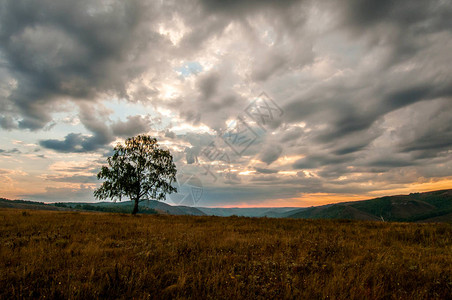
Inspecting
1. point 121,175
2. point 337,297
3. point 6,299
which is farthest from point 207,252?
point 121,175

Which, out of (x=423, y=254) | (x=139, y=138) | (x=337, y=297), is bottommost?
(x=423, y=254)

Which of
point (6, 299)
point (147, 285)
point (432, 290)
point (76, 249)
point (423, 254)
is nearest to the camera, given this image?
point (6, 299)

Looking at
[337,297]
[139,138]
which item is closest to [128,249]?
[337,297]

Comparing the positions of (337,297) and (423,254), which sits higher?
(337,297)

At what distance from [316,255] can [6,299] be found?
7620 millimetres

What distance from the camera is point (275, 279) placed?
4.71 m

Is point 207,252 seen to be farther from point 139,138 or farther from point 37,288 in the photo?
point 139,138

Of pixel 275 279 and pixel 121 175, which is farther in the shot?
pixel 121 175

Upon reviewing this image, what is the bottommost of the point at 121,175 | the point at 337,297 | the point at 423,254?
the point at 423,254

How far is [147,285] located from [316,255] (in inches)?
211

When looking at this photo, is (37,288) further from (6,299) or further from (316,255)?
(316,255)

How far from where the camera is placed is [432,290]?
465 cm

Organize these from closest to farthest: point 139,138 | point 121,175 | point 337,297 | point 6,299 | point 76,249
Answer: point 6,299, point 337,297, point 76,249, point 121,175, point 139,138

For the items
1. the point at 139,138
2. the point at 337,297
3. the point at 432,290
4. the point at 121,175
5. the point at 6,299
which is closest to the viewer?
the point at 6,299
